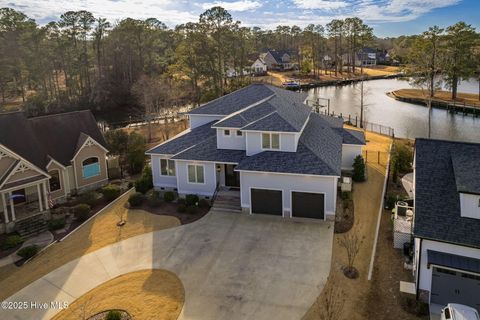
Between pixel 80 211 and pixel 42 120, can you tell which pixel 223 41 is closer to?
pixel 42 120

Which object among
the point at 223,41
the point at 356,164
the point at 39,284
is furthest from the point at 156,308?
the point at 223,41

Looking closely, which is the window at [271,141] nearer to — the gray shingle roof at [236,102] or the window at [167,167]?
the gray shingle roof at [236,102]

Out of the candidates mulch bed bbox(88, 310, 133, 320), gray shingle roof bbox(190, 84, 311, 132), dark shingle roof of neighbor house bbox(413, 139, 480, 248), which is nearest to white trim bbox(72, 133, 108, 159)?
gray shingle roof bbox(190, 84, 311, 132)

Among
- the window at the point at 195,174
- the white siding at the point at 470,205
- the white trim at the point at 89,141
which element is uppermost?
the white trim at the point at 89,141

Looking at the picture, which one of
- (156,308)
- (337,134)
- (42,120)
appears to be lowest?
(156,308)

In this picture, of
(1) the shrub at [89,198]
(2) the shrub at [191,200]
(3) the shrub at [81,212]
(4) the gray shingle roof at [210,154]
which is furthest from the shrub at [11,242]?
(4) the gray shingle roof at [210,154]
